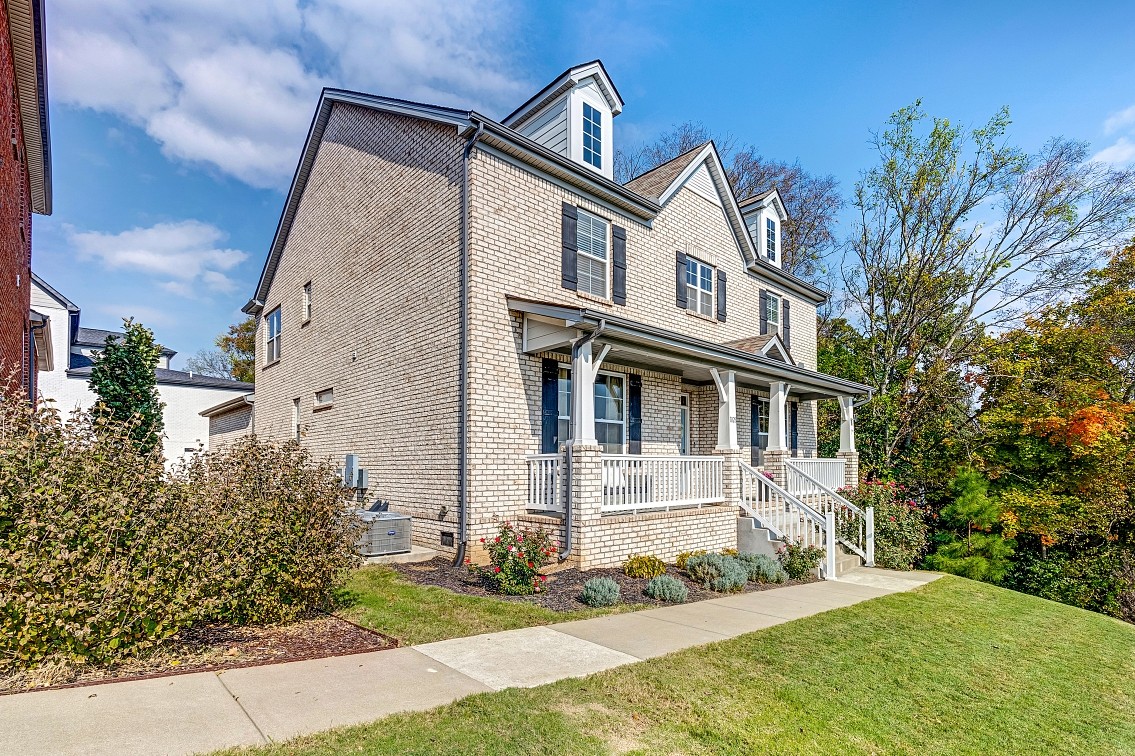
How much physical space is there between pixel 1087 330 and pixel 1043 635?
1307 centimetres

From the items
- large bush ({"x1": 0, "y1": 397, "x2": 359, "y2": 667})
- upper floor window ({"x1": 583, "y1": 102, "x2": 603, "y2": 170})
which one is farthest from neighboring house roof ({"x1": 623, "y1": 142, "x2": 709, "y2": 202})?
large bush ({"x1": 0, "y1": 397, "x2": 359, "y2": 667})

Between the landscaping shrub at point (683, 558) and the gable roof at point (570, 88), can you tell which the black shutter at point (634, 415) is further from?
the gable roof at point (570, 88)

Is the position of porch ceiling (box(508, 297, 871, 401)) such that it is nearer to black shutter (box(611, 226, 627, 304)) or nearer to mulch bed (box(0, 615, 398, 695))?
black shutter (box(611, 226, 627, 304))

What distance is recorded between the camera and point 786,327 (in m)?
18.6

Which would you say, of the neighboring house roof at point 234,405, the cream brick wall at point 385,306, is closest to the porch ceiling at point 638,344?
the cream brick wall at point 385,306

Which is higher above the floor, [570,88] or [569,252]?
[570,88]

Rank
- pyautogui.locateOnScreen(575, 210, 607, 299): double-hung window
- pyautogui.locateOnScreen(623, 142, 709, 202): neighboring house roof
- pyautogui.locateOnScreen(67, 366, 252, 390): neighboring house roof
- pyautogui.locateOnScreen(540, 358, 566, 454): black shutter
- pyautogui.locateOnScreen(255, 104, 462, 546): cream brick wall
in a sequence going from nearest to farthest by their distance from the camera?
pyautogui.locateOnScreen(255, 104, 462, 546): cream brick wall → pyautogui.locateOnScreen(540, 358, 566, 454): black shutter → pyautogui.locateOnScreen(575, 210, 607, 299): double-hung window → pyautogui.locateOnScreen(623, 142, 709, 202): neighboring house roof → pyautogui.locateOnScreen(67, 366, 252, 390): neighboring house roof

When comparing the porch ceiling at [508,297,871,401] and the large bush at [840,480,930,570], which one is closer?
the porch ceiling at [508,297,871,401]

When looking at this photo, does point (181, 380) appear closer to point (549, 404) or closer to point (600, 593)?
point (549, 404)

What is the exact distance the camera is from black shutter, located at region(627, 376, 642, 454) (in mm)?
12547

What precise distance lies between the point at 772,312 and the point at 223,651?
1637 centimetres

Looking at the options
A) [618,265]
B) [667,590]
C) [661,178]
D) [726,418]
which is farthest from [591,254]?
[667,590]

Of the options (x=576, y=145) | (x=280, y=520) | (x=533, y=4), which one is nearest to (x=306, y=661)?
(x=280, y=520)

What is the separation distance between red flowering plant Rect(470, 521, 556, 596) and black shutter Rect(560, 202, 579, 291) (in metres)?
5.06
